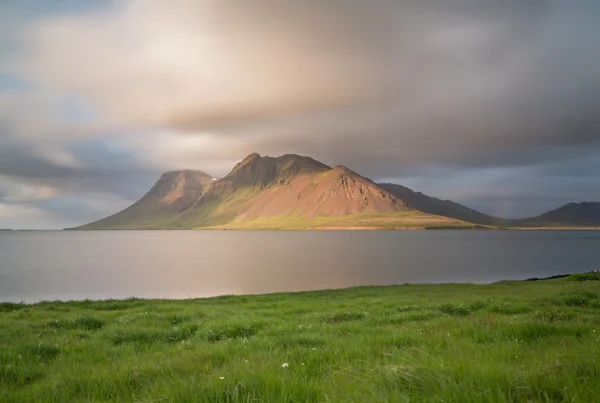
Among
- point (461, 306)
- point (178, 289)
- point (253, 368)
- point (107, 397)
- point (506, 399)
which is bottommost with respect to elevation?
point (178, 289)

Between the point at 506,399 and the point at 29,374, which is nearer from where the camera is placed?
the point at 506,399

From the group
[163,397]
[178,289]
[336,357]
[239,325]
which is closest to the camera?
[163,397]

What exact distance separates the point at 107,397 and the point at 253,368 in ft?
7.79

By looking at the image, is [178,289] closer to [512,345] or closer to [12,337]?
[12,337]

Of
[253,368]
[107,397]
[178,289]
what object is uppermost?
[253,368]

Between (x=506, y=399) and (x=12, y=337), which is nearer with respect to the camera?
(x=506, y=399)

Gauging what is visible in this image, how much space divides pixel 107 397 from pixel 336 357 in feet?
12.8

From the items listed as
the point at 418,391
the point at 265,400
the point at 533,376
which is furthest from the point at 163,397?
the point at 533,376

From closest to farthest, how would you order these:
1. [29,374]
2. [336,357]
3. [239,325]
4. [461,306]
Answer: [336,357], [29,374], [239,325], [461,306]

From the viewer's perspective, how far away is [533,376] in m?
4.59

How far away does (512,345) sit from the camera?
7.48m

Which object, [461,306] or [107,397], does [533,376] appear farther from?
[461,306]

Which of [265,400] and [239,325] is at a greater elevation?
[265,400]

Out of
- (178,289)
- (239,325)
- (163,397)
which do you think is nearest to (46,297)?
(178,289)
